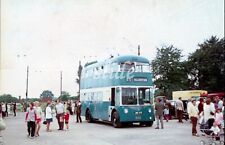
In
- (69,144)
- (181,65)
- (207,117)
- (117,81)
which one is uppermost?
(181,65)

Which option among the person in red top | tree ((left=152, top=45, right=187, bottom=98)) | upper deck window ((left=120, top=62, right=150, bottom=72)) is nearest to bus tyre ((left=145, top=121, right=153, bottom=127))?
upper deck window ((left=120, top=62, right=150, bottom=72))

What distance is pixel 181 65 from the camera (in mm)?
58812

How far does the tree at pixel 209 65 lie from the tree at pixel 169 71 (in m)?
2.05

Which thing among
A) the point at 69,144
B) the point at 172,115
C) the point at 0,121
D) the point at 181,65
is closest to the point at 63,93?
the point at 181,65

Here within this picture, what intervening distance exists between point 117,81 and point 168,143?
9293 mm

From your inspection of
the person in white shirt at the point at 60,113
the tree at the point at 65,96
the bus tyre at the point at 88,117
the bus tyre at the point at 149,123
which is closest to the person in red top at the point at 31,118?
the person in white shirt at the point at 60,113

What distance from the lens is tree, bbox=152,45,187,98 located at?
192ft

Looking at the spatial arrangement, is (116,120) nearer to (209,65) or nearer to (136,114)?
(136,114)

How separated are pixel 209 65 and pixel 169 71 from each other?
8.45 m

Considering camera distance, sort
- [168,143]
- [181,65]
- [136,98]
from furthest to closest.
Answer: [181,65] → [136,98] → [168,143]

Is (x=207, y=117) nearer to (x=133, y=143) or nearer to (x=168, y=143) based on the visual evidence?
(x=168, y=143)

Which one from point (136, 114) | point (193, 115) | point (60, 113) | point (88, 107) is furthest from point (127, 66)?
point (88, 107)

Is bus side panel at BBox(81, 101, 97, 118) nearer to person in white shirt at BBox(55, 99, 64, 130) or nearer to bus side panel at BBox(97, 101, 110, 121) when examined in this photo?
bus side panel at BBox(97, 101, 110, 121)

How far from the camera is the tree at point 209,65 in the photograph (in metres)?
51.3
